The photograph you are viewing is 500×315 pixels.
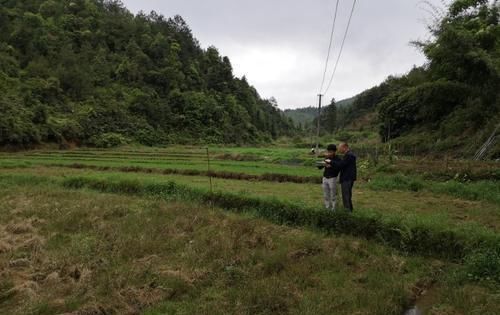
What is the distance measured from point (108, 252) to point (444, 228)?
304 inches

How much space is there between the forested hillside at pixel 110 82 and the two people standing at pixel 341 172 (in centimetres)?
3905

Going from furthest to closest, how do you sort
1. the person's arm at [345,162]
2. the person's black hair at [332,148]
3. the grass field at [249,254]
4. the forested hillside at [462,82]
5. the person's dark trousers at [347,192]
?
the forested hillside at [462,82] < the person's black hair at [332,148] < the person's dark trousers at [347,192] < the person's arm at [345,162] < the grass field at [249,254]

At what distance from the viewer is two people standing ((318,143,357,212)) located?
10.1 m

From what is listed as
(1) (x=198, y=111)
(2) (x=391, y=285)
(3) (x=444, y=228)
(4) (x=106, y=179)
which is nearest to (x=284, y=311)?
(2) (x=391, y=285)

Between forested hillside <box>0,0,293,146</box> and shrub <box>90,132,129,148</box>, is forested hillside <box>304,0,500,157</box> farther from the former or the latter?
forested hillside <box>0,0,293,146</box>

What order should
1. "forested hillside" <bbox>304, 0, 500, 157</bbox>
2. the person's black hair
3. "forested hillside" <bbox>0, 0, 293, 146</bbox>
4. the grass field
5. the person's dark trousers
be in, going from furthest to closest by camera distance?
"forested hillside" <bbox>0, 0, 293, 146</bbox> → "forested hillside" <bbox>304, 0, 500, 157</bbox> → the person's black hair → the person's dark trousers → the grass field

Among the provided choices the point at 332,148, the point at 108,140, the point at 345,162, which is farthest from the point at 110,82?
the point at 345,162

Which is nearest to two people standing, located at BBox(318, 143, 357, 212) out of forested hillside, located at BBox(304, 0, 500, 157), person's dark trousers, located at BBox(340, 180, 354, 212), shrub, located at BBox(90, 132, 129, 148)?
person's dark trousers, located at BBox(340, 180, 354, 212)

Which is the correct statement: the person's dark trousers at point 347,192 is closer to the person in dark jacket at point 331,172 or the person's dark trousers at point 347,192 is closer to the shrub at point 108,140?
the person in dark jacket at point 331,172

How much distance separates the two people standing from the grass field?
1.65 feet

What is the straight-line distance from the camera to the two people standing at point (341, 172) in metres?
10.1

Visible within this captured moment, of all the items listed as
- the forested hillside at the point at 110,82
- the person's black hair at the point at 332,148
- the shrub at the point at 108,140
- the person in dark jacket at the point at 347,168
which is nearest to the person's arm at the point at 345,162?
the person in dark jacket at the point at 347,168

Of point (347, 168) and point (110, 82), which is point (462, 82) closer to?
point (347, 168)

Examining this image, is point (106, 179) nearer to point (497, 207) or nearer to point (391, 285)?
point (391, 285)
